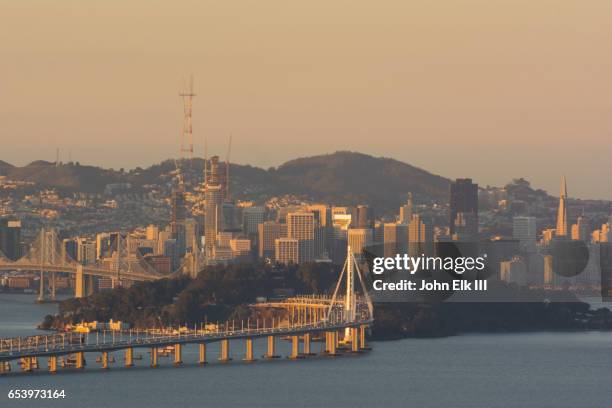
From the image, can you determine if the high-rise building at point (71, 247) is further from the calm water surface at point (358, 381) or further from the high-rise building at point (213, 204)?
the calm water surface at point (358, 381)

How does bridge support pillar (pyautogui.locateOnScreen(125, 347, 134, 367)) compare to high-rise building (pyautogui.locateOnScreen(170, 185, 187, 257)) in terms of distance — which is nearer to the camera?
bridge support pillar (pyautogui.locateOnScreen(125, 347, 134, 367))

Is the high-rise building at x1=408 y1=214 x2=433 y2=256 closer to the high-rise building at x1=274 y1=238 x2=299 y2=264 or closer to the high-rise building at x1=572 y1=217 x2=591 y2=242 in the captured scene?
the high-rise building at x1=274 y1=238 x2=299 y2=264

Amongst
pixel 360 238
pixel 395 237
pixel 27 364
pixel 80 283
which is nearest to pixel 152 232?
pixel 395 237

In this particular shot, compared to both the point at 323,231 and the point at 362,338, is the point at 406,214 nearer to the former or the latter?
the point at 323,231

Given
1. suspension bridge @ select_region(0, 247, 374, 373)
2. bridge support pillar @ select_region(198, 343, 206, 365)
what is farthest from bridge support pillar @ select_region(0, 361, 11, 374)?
bridge support pillar @ select_region(198, 343, 206, 365)

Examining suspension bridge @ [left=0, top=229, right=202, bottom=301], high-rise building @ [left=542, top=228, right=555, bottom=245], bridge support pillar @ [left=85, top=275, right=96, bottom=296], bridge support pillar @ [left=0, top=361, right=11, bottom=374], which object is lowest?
bridge support pillar @ [left=0, top=361, right=11, bottom=374]
